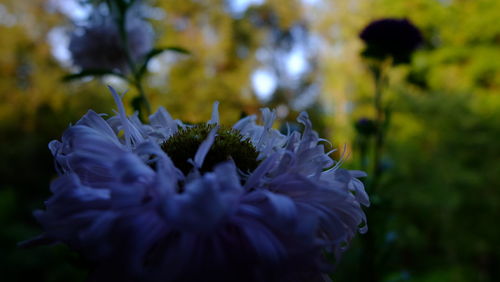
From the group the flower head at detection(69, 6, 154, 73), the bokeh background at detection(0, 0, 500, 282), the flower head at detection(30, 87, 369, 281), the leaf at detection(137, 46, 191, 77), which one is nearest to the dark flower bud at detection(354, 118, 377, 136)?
the bokeh background at detection(0, 0, 500, 282)

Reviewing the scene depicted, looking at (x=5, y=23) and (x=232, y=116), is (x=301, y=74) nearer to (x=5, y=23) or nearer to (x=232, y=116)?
(x=232, y=116)

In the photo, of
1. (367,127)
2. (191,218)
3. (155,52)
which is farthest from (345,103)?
(191,218)

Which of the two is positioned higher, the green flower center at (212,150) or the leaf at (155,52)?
the leaf at (155,52)

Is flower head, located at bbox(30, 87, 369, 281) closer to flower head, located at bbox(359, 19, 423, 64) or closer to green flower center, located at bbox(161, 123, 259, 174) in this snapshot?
green flower center, located at bbox(161, 123, 259, 174)

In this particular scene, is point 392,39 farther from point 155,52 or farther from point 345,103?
point 345,103

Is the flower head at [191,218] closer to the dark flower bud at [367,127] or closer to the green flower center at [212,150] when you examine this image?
the green flower center at [212,150]

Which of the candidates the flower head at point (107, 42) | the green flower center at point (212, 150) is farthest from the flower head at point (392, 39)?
the green flower center at point (212, 150)
